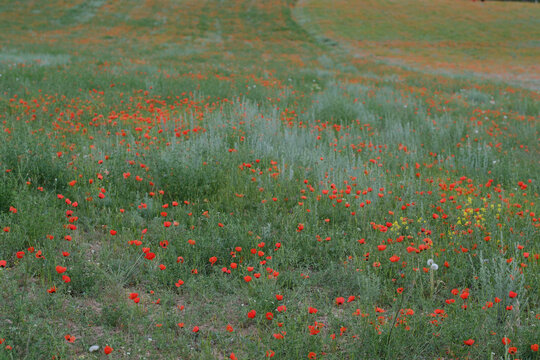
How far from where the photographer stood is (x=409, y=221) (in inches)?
168

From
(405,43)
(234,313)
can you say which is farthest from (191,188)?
(405,43)

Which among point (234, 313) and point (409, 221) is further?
point (409, 221)

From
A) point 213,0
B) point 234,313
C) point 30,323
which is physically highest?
point 213,0

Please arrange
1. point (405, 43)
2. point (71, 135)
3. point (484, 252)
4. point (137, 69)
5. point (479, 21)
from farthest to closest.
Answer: point (479, 21), point (405, 43), point (137, 69), point (71, 135), point (484, 252)

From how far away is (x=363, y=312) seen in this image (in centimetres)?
300

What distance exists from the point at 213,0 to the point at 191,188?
48173 mm


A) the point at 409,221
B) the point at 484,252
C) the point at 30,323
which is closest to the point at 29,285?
the point at 30,323

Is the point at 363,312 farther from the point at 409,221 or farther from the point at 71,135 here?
the point at 71,135

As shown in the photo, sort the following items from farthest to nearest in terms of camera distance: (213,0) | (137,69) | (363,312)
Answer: (213,0)
(137,69)
(363,312)

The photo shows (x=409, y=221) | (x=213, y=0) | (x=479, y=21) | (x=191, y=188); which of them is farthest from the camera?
(x=213, y=0)

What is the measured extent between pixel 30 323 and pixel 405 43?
3625 cm

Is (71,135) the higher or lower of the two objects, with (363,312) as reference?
higher

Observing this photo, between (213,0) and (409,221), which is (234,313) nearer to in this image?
(409,221)

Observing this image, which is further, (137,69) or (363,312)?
(137,69)
